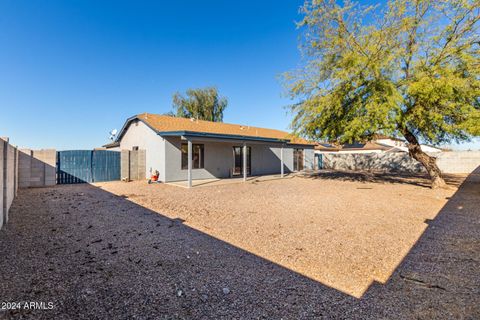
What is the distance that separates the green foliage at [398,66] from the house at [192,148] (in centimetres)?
379

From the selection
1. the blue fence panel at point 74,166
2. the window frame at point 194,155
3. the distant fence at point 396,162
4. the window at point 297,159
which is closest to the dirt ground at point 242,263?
the blue fence panel at point 74,166

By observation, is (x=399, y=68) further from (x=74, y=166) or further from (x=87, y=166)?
(x=74, y=166)

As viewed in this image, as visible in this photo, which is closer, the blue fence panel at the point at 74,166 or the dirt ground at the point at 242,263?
the dirt ground at the point at 242,263

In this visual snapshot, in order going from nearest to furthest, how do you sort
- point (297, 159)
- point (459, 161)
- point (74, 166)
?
point (74, 166), point (459, 161), point (297, 159)

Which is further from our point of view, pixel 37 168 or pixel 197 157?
pixel 197 157

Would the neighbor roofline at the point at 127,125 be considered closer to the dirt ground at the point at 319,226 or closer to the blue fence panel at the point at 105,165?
the blue fence panel at the point at 105,165

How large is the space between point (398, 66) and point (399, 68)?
147 mm

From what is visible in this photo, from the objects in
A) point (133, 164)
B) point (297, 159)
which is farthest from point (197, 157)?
point (297, 159)

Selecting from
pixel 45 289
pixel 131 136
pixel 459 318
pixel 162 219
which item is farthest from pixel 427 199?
pixel 131 136

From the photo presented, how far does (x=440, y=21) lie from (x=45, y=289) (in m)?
15.0

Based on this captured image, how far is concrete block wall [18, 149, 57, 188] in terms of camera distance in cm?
990

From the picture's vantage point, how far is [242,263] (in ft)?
10.5

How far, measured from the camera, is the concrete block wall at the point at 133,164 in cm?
1309

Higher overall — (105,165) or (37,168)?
(105,165)
